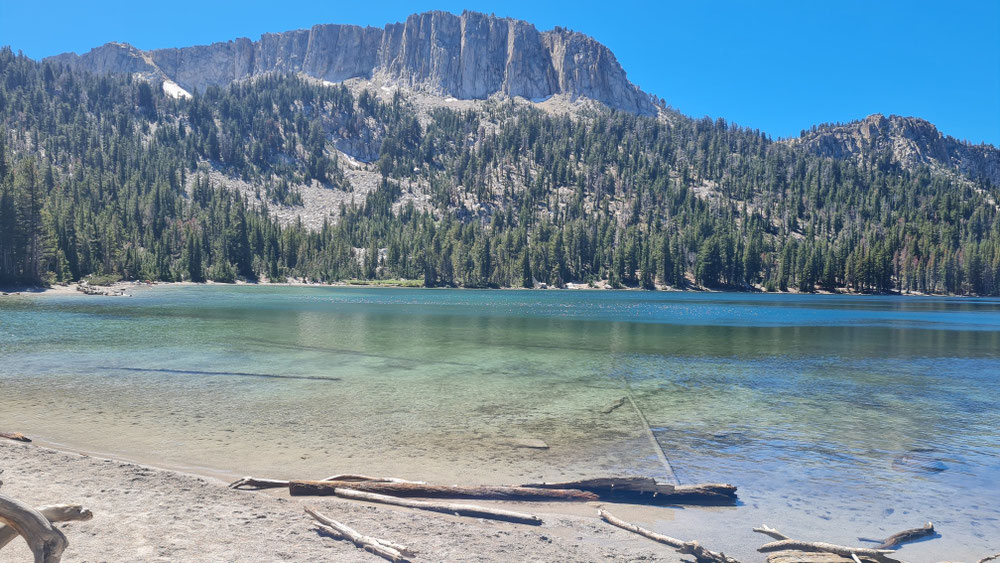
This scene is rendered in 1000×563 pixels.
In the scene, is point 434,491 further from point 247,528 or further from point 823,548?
point 823,548

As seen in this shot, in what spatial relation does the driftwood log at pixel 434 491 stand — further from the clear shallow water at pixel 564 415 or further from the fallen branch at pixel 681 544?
the fallen branch at pixel 681 544

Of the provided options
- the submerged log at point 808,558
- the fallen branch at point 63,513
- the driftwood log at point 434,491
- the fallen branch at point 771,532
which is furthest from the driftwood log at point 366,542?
the fallen branch at point 771,532

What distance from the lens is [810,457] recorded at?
14719mm

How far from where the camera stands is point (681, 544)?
8922 mm

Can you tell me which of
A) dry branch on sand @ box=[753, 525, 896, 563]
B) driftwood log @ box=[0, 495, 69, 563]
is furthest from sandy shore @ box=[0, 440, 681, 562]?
driftwood log @ box=[0, 495, 69, 563]

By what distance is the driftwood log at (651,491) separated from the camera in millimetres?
11289

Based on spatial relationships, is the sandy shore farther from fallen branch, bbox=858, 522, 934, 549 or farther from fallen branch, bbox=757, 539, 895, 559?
fallen branch, bbox=858, 522, 934, 549

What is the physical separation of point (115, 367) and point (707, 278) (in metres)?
178

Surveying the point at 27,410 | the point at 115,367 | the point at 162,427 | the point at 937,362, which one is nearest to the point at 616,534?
the point at 162,427

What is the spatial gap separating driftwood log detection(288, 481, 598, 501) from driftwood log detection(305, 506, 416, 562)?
5.08 ft

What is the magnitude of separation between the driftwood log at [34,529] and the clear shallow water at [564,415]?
717 centimetres

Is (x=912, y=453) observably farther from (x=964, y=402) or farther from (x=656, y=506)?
(x=964, y=402)

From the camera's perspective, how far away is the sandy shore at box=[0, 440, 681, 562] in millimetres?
8141

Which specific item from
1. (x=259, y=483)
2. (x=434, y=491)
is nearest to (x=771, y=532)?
(x=434, y=491)
